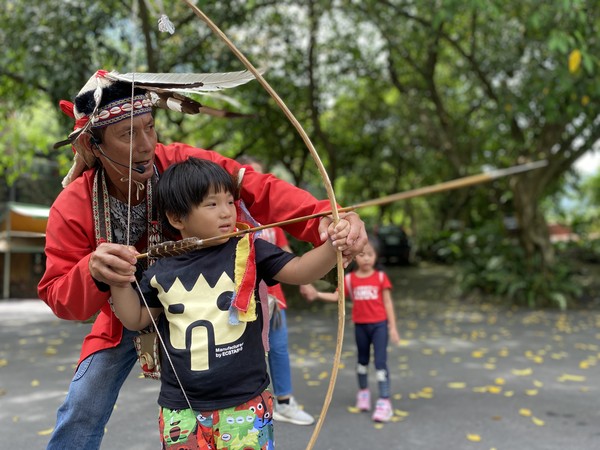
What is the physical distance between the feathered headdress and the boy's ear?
0.43 m

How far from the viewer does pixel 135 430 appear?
178 inches

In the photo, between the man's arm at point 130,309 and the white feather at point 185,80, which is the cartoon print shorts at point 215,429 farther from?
the white feather at point 185,80

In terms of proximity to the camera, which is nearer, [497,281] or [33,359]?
[33,359]

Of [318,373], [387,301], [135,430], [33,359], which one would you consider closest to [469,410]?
[387,301]

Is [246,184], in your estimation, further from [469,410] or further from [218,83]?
[469,410]

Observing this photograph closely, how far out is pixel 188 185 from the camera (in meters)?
2.32

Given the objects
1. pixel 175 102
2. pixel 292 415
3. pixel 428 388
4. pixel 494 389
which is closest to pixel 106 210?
pixel 175 102

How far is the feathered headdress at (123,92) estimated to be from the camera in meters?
2.43

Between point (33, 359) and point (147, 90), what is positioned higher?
point (147, 90)

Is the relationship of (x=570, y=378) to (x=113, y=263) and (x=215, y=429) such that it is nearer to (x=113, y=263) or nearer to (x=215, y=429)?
(x=215, y=429)

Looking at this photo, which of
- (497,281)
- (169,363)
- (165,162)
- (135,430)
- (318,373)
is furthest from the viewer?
(497,281)

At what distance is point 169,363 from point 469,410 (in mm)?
3318

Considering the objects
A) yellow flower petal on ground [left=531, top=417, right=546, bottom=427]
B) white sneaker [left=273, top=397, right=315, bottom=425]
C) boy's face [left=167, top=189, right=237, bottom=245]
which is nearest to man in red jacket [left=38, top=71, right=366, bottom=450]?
boy's face [left=167, top=189, right=237, bottom=245]

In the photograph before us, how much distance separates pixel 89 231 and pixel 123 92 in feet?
1.88
